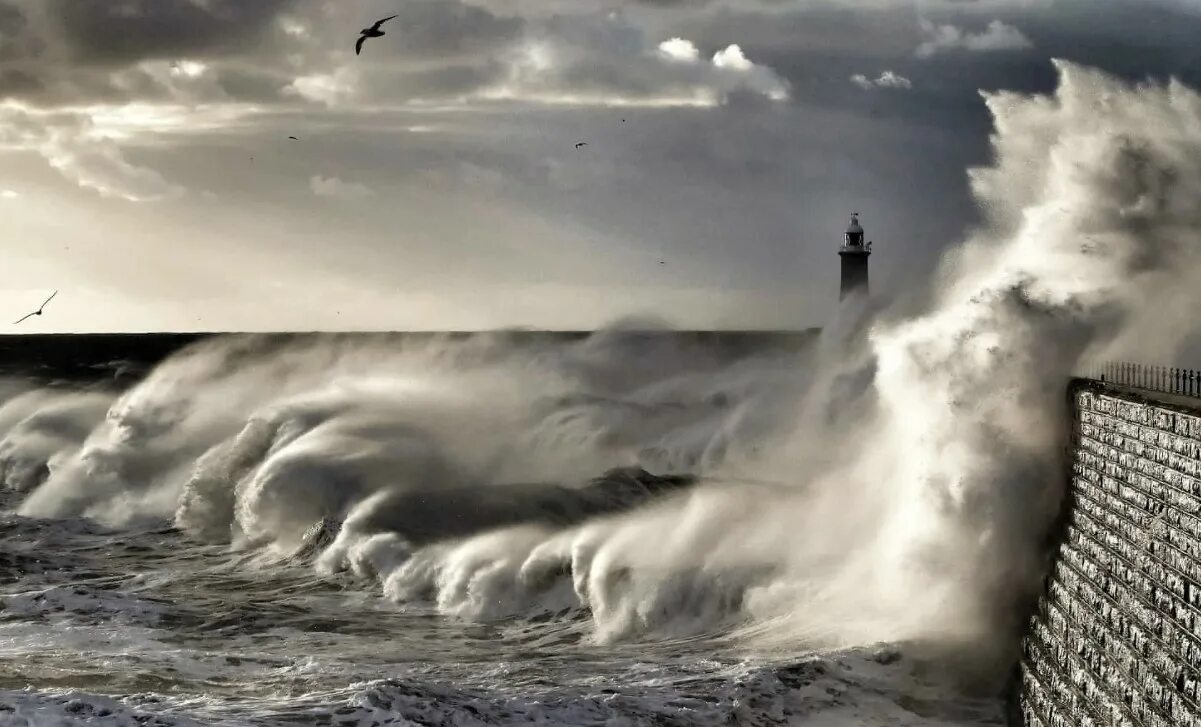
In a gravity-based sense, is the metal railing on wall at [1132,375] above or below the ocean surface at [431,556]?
above

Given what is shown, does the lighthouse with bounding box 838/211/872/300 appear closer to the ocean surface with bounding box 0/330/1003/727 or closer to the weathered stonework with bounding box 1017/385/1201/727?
the ocean surface with bounding box 0/330/1003/727

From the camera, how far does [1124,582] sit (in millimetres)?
13883

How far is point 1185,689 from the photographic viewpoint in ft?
37.3

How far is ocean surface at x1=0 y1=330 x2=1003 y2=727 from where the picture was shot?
56.8 ft

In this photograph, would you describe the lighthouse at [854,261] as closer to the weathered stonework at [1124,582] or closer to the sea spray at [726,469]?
the sea spray at [726,469]

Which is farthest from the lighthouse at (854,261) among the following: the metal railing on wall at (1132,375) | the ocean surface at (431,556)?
the metal railing on wall at (1132,375)

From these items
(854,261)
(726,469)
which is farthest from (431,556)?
(854,261)

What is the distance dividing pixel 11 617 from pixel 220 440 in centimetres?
1851

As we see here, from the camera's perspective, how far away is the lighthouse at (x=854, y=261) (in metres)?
52.0

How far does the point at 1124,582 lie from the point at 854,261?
39.6 meters

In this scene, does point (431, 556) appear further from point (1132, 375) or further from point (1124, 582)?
point (1124, 582)

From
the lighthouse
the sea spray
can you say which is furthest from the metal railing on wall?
the lighthouse

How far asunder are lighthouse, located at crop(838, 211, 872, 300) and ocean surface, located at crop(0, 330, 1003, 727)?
6.96 meters

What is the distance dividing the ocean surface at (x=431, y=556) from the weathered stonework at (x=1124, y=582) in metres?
2.00
